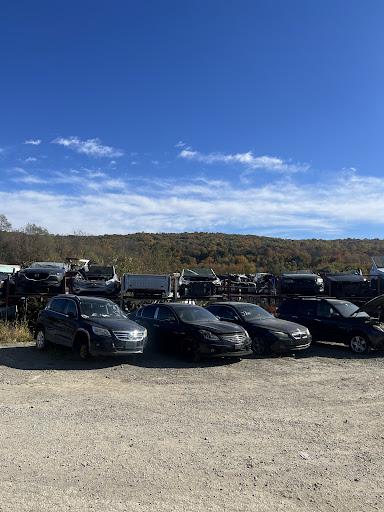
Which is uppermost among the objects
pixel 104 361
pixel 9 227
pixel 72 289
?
pixel 9 227

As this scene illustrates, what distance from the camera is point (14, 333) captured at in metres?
13.1

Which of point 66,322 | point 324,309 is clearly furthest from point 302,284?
point 66,322

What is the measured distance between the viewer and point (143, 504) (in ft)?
11.6

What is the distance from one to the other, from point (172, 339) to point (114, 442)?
554cm

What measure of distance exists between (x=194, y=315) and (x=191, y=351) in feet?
4.09

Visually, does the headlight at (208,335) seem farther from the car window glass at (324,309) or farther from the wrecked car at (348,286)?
the wrecked car at (348,286)

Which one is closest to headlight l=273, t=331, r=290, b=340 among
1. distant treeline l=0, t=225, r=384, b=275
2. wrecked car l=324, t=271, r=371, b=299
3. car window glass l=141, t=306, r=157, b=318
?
car window glass l=141, t=306, r=157, b=318

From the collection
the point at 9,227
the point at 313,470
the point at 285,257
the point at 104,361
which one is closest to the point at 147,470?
the point at 313,470

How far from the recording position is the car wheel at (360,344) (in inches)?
444

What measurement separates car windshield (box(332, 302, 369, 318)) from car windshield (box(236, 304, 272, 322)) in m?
2.07

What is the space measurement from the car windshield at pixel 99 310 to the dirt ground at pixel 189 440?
5.21ft

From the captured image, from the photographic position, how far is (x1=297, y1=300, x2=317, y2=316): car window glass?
12.7 meters

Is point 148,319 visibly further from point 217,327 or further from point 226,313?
point 226,313

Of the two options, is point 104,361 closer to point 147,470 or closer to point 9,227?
point 147,470
